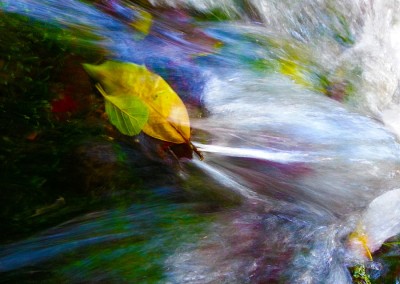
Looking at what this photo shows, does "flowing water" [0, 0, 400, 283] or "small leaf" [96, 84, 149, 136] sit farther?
"flowing water" [0, 0, 400, 283]

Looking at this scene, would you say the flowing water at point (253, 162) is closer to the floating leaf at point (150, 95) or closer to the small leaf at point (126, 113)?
the floating leaf at point (150, 95)

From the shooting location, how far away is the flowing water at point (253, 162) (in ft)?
6.53

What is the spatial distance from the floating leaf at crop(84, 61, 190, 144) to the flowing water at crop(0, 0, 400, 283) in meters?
0.05

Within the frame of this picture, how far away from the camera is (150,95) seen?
195cm

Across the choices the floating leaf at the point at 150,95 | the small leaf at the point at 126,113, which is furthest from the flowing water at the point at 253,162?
the small leaf at the point at 126,113

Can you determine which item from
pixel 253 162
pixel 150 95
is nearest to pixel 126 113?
pixel 150 95

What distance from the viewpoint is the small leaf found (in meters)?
1.88

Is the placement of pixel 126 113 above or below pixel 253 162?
above

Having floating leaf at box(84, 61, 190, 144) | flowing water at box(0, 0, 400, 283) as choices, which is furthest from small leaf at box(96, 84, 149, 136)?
flowing water at box(0, 0, 400, 283)

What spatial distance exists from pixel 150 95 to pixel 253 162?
577 millimetres

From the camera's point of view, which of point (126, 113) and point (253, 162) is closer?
point (126, 113)

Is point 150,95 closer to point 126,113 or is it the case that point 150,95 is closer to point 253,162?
point 126,113

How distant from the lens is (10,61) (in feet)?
5.74

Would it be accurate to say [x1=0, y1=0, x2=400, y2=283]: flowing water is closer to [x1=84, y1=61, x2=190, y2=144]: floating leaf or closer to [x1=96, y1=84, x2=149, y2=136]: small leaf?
[x1=84, y1=61, x2=190, y2=144]: floating leaf
